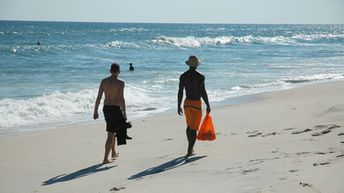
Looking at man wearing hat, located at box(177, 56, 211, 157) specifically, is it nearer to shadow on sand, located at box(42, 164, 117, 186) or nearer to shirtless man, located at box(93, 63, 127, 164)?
shirtless man, located at box(93, 63, 127, 164)

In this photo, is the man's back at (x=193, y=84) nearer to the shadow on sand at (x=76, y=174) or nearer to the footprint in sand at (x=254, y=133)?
the shadow on sand at (x=76, y=174)

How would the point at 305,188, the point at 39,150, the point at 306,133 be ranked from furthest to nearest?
the point at 39,150
the point at 306,133
the point at 305,188

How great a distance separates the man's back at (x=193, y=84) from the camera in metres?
7.06

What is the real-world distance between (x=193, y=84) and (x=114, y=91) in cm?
110

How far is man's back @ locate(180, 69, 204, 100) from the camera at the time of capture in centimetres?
706

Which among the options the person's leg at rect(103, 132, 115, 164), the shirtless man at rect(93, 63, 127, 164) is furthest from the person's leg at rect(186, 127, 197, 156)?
the person's leg at rect(103, 132, 115, 164)

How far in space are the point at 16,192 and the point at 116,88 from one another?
192cm

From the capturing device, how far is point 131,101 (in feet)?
49.8

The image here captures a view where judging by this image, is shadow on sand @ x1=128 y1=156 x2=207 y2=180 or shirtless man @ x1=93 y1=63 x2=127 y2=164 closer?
shadow on sand @ x1=128 y1=156 x2=207 y2=180

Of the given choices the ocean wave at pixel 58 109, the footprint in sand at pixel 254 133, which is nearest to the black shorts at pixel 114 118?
the footprint in sand at pixel 254 133

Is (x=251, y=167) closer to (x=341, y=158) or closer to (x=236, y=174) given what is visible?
(x=236, y=174)

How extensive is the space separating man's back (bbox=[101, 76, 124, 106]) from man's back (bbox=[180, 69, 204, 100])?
89 centimetres

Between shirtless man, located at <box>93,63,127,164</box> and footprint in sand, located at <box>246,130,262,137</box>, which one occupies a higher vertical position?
shirtless man, located at <box>93,63,127,164</box>

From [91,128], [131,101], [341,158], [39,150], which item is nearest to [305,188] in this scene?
[341,158]
